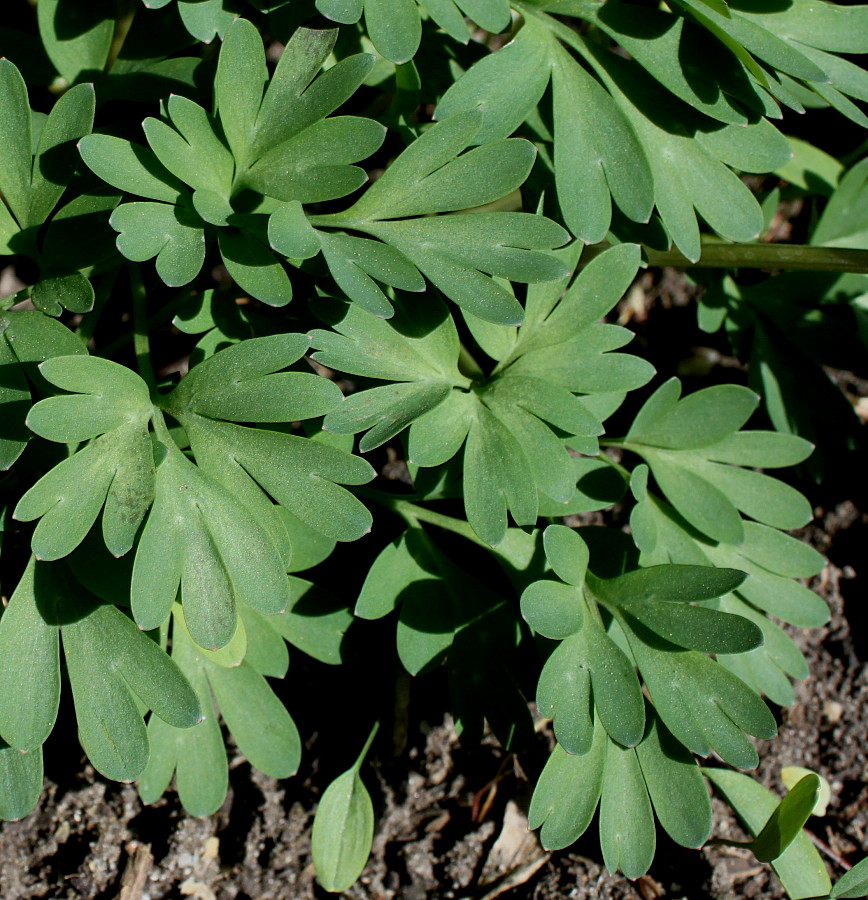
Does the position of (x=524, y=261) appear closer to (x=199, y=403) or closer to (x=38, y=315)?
(x=199, y=403)

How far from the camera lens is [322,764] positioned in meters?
1.42

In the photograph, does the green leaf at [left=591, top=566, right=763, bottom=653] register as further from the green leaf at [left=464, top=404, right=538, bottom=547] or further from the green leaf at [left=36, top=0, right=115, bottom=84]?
the green leaf at [left=36, top=0, right=115, bottom=84]

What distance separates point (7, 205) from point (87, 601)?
1.80 feet

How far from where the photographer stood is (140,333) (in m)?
1.15

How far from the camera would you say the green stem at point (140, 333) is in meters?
1.10

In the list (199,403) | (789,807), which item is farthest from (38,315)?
(789,807)

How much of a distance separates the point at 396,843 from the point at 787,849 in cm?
60

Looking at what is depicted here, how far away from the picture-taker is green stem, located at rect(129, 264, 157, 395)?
1.10 m

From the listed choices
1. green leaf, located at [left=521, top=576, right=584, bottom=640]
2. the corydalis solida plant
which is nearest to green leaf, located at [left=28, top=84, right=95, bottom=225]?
the corydalis solida plant

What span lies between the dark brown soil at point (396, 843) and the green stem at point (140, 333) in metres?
0.67

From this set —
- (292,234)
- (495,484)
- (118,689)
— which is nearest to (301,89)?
(292,234)

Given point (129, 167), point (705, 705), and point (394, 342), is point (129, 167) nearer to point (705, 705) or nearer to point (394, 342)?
point (394, 342)

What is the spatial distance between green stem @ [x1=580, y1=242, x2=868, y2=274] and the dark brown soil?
82cm

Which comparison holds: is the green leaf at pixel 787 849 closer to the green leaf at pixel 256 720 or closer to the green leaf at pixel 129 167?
the green leaf at pixel 256 720
